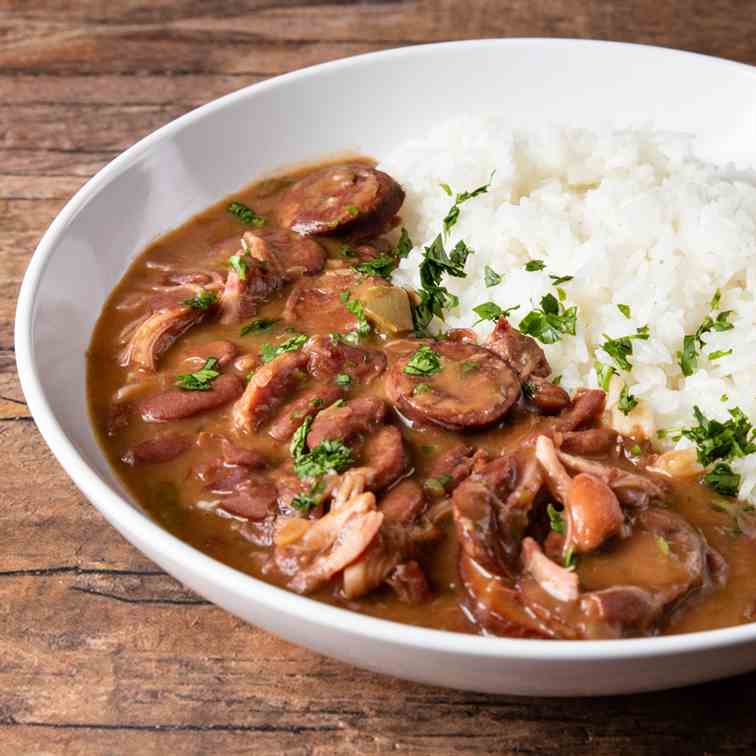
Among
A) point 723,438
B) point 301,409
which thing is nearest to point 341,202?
point 301,409

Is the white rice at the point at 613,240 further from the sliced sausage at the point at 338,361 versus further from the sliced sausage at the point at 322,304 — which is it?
the sliced sausage at the point at 338,361

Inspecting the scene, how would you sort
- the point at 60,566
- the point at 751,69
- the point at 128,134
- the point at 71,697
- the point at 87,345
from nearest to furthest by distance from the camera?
the point at 71,697 < the point at 60,566 < the point at 87,345 < the point at 751,69 < the point at 128,134

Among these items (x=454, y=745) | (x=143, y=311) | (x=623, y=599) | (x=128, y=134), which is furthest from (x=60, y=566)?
(x=128, y=134)

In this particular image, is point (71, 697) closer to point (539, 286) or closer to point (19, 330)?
point (19, 330)

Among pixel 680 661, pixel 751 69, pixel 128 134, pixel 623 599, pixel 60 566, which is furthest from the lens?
pixel 128 134

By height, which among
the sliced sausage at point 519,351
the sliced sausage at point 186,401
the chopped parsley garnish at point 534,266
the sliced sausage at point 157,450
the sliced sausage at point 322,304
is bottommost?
the sliced sausage at point 157,450

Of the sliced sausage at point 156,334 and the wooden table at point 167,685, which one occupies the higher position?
the sliced sausage at point 156,334

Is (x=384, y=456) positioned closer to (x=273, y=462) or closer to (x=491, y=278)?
(x=273, y=462)

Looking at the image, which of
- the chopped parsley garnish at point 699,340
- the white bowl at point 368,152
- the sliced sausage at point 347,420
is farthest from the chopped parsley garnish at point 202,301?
the chopped parsley garnish at point 699,340
